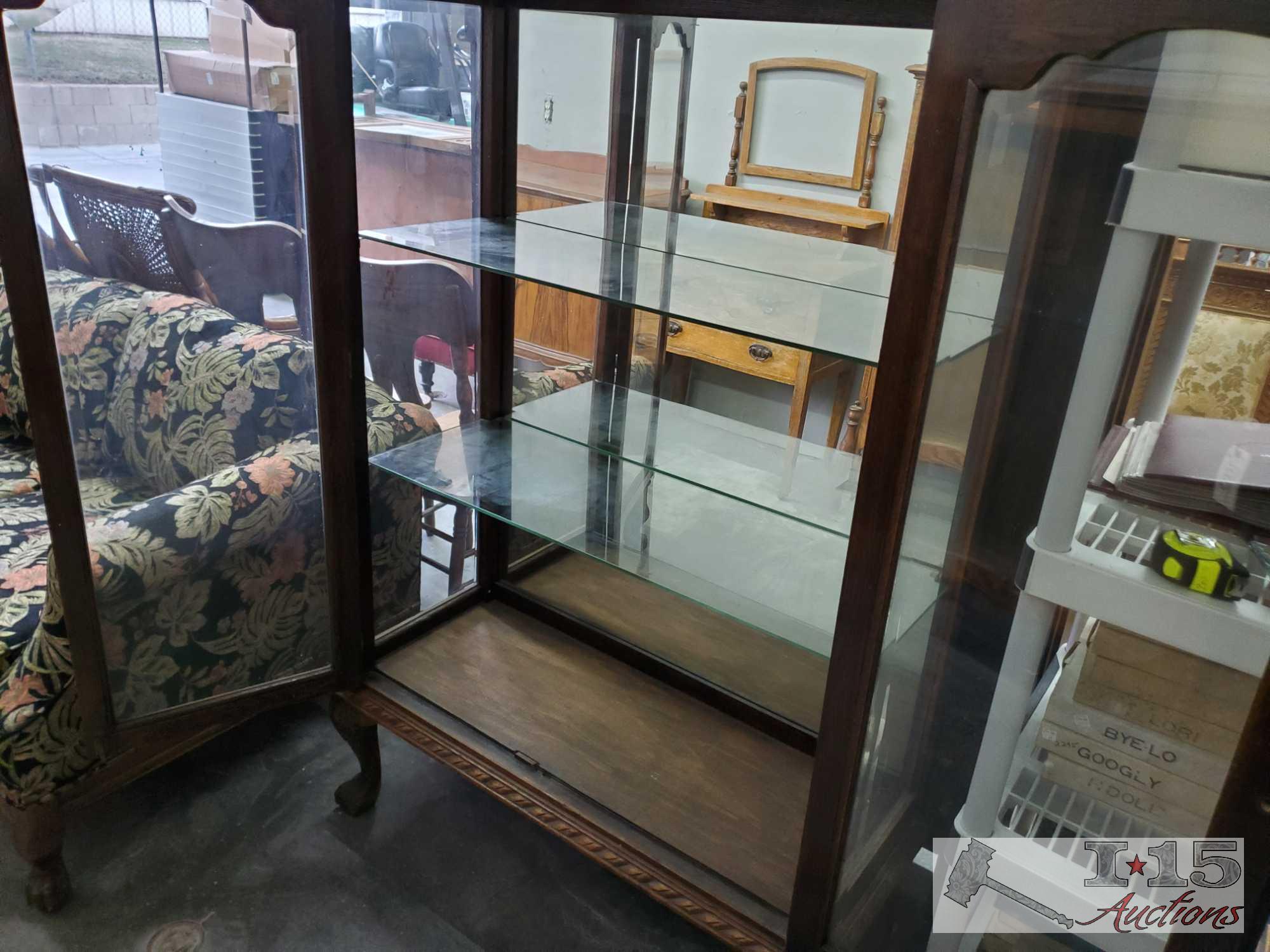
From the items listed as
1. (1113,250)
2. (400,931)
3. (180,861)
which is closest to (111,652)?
(180,861)

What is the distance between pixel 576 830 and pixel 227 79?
1038mm

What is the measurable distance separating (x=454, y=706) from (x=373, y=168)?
2.53 feet

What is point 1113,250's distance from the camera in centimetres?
75

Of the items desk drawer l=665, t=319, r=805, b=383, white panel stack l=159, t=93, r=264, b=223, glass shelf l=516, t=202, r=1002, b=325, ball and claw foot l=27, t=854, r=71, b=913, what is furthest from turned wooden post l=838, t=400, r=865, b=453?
ball and claw foot l=27, t=854, r=71, b=913

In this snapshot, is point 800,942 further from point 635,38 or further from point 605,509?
point 635,38

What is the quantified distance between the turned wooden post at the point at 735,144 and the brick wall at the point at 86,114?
0.88m

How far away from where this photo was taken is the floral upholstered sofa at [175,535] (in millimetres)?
1236

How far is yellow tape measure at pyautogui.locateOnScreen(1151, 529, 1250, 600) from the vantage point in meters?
0.73

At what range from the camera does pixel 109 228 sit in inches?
47.9

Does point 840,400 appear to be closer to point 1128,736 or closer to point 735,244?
point 735,244

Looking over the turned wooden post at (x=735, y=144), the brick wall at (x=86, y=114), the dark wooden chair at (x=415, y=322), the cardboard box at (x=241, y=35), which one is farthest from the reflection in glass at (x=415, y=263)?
the turned wooden post at (x=735, y=144)

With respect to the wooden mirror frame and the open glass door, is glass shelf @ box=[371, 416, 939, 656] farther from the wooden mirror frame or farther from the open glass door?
the wooden mirror frame

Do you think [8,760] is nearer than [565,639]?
Yes

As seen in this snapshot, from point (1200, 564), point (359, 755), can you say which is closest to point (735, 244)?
point (1200, 564)
